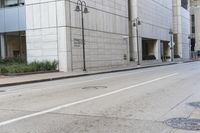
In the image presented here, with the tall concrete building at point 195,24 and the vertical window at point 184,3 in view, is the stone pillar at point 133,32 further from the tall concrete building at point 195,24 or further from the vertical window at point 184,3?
the tall concrete building at point 195,24

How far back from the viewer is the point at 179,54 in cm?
8956

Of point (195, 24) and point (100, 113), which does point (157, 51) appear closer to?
point (100, 113)

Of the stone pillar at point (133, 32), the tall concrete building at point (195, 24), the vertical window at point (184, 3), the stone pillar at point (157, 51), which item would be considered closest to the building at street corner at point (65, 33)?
the stone pillar at point (133, 32)

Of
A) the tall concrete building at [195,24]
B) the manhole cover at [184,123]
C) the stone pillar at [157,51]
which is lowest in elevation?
the manhole cover at [184,123]

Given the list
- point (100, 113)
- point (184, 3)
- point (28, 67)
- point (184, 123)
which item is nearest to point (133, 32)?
point (28, 67)

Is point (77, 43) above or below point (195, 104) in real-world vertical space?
above

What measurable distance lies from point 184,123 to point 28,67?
24493 millimetres

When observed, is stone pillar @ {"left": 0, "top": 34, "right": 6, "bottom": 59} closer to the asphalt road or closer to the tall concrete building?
the asphalt road

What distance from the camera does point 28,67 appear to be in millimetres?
31203

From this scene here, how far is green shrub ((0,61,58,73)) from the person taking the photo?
1163 inches

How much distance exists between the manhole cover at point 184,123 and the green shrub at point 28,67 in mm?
22597

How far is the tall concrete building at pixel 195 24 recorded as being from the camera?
124 metres

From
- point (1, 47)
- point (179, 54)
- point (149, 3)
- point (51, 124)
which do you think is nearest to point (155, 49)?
point (149, 3)

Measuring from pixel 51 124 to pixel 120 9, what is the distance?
42.4 metres
